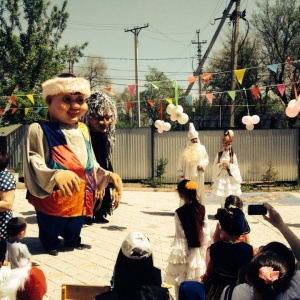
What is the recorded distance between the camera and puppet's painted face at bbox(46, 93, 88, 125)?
580 centimetres

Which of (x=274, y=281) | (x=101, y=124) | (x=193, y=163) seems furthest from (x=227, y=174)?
(x=274, y=281)

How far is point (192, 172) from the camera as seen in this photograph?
342 inches

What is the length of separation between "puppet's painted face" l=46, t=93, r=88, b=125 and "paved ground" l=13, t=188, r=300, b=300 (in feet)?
6.07

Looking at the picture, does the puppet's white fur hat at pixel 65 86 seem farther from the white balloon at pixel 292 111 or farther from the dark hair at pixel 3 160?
the white balloon at pixel 292 111

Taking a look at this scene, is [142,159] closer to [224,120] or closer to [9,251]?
[9,251]

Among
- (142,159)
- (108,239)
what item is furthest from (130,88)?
(108,239)

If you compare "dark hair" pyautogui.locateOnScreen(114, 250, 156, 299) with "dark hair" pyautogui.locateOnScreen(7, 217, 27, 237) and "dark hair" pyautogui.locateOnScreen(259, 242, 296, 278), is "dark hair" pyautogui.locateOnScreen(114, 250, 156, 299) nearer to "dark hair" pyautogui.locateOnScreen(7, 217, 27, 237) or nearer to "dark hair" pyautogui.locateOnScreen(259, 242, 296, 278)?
"dark hair" pyautogui.locateOnScreen(259, 242, 296, 278)

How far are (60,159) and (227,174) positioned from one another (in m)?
4.13

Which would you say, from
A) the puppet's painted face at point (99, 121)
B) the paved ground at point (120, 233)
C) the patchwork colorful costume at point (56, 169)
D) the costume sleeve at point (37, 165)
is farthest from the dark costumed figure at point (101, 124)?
the costume sleeve at point (37, 165)

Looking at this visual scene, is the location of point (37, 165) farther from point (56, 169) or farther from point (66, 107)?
point (66, 107)

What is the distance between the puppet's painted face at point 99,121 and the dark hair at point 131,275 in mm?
4832

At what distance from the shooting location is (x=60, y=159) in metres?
5.71

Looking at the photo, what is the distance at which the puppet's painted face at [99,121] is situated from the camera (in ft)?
24.1

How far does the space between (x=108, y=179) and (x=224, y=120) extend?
89.2ft
